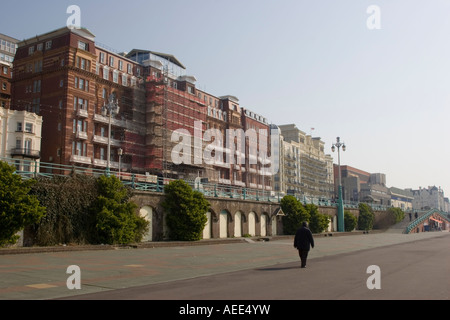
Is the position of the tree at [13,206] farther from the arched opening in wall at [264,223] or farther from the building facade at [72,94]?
the building facade at [72,94]

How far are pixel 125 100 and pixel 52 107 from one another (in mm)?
11664

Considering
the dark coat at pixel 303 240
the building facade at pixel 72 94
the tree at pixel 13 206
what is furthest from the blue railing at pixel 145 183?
the building facade at pixel 72 94

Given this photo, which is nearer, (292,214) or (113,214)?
(113,214)

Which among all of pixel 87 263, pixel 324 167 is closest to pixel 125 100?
pixel 87 263

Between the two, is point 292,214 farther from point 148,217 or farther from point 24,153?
point 24,153

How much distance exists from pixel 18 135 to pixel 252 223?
33.3m

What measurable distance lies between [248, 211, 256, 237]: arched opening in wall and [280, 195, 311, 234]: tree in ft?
13.9

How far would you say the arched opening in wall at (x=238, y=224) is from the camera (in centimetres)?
3881

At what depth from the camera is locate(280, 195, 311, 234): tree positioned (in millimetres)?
44125

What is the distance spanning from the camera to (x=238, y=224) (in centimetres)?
3934

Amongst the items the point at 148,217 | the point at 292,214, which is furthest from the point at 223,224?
the point at 292,214

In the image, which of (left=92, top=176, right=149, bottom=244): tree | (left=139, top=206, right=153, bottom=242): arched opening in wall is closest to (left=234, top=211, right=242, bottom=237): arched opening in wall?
(left=139, top=206, right=153, bottom=242): arched opening in wall

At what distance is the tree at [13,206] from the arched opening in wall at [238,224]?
70.3ft
